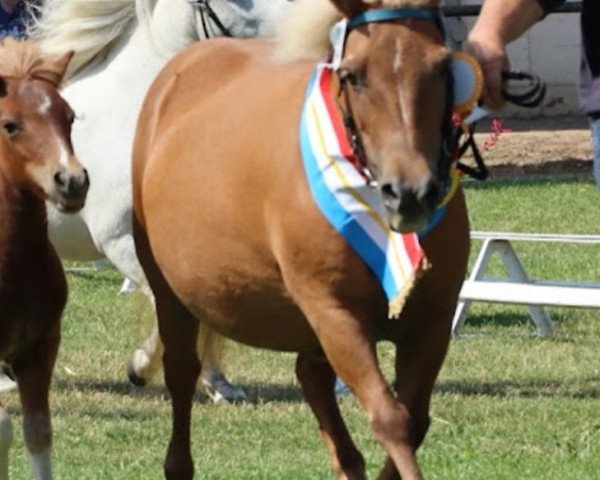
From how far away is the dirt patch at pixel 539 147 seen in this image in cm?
1992

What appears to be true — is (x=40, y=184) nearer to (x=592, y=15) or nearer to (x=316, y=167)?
(x=316, y=167)

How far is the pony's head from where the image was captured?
4.74 meters

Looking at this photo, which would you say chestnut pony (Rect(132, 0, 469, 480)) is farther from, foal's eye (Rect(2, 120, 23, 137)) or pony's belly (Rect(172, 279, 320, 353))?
foal's eye (Rect(2, 120, 23, 137))

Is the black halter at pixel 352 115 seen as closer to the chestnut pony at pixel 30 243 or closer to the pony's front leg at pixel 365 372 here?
the pony's front leg at pixel 365 372

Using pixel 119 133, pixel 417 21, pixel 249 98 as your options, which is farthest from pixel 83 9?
pixel 417 21

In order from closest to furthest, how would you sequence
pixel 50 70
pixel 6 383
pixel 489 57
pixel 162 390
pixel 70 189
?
pixel 489 57, pixel 70 189, pixel 50 70, pixel 6 383, pixel 162 390

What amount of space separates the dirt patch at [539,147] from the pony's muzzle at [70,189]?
13630 mm

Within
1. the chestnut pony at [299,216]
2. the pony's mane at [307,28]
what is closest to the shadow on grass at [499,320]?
the chestnut pony at [299,216]

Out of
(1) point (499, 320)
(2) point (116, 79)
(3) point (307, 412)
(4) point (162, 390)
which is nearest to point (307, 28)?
(3) point (307, 412)

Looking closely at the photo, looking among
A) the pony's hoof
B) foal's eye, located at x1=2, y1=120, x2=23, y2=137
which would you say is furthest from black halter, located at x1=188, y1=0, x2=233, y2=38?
foal's eye, located at x1=2, y1=120, x2=23, y2=137

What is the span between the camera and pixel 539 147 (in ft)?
70.4

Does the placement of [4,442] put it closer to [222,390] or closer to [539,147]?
[222,390]

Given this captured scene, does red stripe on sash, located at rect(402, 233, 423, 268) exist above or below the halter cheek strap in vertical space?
below

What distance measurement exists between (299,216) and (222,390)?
350 centimetres
